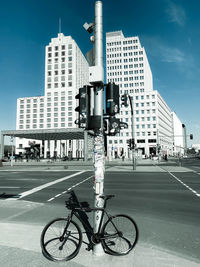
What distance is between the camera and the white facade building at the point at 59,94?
9288cm

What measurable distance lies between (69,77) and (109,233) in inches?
3769

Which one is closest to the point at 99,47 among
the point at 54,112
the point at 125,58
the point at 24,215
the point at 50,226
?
the point at 50,226

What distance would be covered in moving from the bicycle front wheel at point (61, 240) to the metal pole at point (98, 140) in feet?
1.15

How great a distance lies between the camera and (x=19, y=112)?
9988 cm

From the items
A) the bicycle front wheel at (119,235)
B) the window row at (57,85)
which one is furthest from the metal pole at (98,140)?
the window row at (57,85)

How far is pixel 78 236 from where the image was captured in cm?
353

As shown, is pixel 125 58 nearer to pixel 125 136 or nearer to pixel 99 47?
pixel 125 136

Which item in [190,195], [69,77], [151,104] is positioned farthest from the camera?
[69,77]

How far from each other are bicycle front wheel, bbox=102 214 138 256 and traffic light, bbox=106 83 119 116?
1.97 meters

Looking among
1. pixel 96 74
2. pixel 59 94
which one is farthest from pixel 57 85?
pixel 96 74

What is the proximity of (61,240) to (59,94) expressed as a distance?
95095 mm

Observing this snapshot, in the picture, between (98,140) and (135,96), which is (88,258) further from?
(135,96)

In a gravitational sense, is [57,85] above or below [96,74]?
above

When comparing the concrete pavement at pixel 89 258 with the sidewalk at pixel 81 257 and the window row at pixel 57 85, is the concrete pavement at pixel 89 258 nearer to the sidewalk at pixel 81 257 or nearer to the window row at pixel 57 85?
the sidewalk at pixel 81 257
